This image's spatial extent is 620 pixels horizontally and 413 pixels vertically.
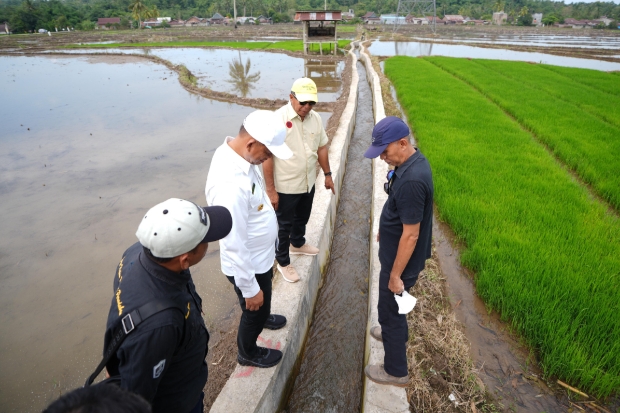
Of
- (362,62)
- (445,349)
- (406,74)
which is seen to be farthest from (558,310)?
(362,62)

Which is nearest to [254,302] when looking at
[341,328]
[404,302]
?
[404,302]

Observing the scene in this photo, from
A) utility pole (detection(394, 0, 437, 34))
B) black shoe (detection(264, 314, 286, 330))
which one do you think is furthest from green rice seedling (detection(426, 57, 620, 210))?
utility pole (detection(394, 0, 437, 34))

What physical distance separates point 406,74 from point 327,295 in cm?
1077

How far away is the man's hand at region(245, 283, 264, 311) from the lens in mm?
1687

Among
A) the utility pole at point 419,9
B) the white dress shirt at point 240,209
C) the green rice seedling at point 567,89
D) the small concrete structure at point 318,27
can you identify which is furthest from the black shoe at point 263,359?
the utility pole at point 419,9

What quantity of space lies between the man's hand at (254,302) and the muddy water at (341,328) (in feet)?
3.09

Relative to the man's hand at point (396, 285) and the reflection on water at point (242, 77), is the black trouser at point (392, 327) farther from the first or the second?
the reflection on water at point (242, 77)

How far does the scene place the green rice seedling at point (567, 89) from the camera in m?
7.45

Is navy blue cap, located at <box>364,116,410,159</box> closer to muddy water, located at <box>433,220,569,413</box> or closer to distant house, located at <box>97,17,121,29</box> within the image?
muddy water, located at <box>433,220,569,413</box>

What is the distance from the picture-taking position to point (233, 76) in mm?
14562

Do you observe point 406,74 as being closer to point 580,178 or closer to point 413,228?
point 580,178

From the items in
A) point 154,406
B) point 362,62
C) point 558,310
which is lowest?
point 558,310

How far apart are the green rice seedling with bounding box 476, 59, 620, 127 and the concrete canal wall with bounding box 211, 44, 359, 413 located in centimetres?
668

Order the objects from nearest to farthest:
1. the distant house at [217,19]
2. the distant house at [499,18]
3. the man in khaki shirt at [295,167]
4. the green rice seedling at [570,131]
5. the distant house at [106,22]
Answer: the man in khaki shirt at [295,167] → the green rice seedling at [570,131] → the distant house at [106,22] → the distant house at [499,18] → the distant house at [217,19]
